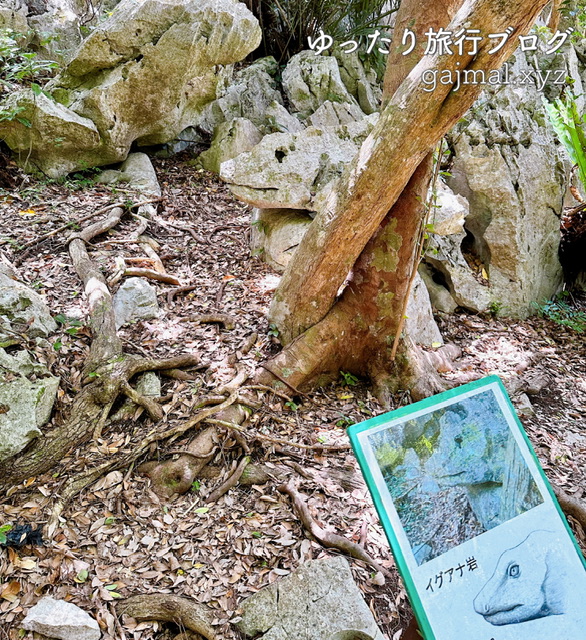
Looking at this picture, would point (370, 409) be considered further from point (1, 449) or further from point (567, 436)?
point (1, 449)

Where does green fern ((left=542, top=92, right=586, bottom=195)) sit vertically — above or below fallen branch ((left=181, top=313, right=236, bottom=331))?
above

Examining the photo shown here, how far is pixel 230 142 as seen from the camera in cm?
717


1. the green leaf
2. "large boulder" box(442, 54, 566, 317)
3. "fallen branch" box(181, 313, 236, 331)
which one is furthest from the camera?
"large boulder" box(442, 54, 566, 317)

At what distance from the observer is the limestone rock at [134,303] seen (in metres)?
4.18

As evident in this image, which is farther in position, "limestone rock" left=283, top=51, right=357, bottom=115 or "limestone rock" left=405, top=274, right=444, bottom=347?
"limestone rock" left=283, top=51, right=357, bottom=115

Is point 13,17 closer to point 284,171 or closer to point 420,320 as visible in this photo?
point 284,171

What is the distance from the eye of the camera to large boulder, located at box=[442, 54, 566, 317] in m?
5.81

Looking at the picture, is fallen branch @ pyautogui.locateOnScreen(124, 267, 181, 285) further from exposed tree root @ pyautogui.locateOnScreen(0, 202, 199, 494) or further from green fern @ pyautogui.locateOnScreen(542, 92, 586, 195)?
green fern @ pyautogui.locateOnScreen(542, 92, 586, 195)

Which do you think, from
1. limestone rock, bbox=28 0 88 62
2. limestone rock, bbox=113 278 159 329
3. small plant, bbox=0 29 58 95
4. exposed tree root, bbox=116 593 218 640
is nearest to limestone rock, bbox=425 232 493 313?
limestone rock, bbox=113 278 159 329

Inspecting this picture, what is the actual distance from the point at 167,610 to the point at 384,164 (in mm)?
2782

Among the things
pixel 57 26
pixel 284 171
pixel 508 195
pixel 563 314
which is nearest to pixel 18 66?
pixel 57 26

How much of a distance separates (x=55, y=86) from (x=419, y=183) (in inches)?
211

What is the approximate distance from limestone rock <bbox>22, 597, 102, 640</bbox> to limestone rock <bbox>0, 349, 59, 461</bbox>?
929mm

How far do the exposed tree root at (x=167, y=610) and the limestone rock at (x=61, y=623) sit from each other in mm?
155
